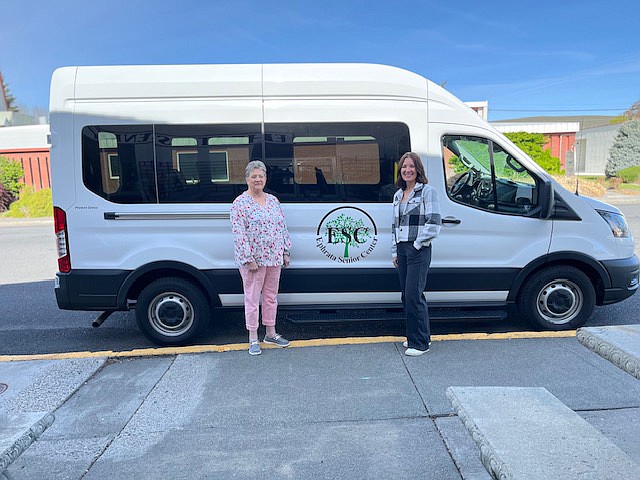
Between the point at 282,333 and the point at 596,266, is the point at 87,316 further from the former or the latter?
the point at 596,266

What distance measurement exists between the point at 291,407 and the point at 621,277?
3.46 metres

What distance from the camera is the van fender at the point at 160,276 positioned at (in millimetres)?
4648

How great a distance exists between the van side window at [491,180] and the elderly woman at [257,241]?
1688mm

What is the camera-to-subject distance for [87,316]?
6.12 meters

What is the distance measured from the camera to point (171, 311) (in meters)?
4.81

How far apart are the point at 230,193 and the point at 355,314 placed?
208 cm

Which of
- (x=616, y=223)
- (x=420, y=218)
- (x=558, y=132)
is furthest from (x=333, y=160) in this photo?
(x=558, y=132)

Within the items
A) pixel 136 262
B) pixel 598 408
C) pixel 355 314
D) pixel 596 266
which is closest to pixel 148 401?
pixel 136 262

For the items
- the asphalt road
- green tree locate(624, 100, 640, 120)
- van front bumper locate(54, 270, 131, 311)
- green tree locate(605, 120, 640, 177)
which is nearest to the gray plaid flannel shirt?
the asphalt road

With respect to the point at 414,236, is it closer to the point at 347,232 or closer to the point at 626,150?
the point at 347,232

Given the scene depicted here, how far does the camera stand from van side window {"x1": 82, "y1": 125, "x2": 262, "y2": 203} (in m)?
4.55

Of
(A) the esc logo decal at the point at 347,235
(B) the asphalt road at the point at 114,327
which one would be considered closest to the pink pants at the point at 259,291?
(A) the esc logo decal at the point at 347,235

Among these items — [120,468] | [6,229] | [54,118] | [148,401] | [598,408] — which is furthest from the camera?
[6,229]

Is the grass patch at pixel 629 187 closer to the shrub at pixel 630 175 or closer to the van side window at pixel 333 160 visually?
the shrub at pixel 630 175
